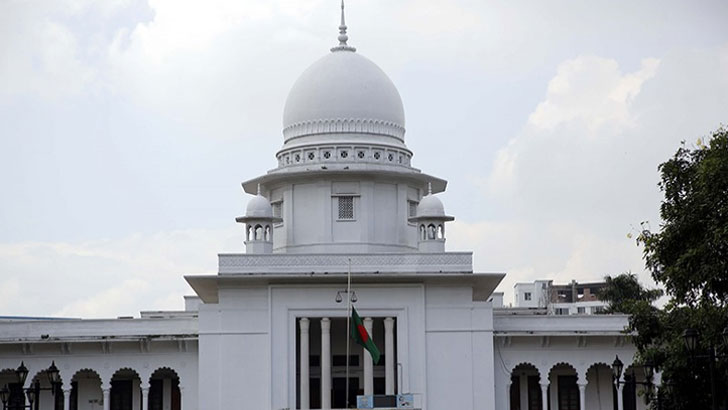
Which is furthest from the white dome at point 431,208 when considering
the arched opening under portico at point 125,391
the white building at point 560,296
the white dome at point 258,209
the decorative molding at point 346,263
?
the white building at point 560,296

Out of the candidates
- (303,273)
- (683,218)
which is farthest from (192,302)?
(683,218)

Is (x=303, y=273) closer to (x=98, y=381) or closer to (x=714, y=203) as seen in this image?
(x=98, y=381)

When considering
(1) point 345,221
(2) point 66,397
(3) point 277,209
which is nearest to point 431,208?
(1) point 345,221

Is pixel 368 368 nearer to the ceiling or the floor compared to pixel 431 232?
nearer to the floor

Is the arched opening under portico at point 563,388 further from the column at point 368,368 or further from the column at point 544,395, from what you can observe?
the column at point 368,368

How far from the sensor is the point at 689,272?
3092 centimetres

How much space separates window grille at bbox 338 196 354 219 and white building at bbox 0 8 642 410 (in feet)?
0.26

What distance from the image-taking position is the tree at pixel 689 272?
30297 millimetres

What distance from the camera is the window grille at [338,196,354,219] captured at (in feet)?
160

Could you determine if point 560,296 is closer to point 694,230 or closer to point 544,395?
point 544,395

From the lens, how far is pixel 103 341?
155 feet

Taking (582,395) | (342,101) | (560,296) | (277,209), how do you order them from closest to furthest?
(582,395) < (342,101) < (277,209) < (560,296)

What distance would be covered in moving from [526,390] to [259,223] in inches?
510

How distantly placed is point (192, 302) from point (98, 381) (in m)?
9.91
